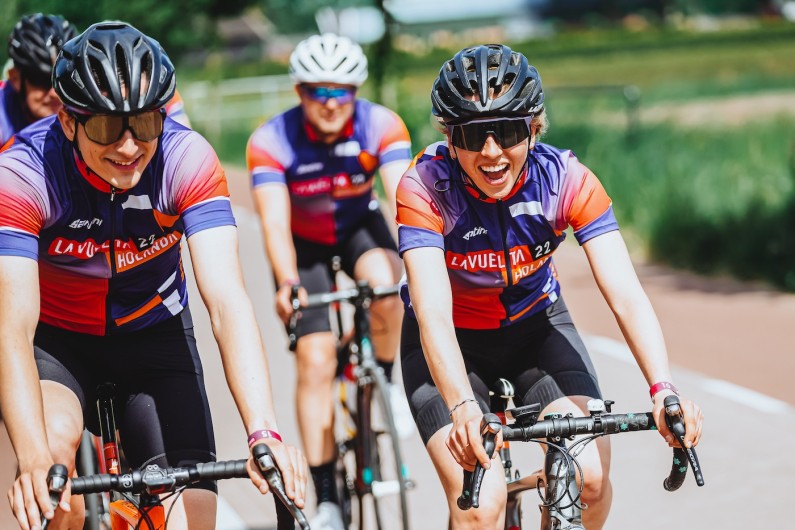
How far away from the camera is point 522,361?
14.0ft

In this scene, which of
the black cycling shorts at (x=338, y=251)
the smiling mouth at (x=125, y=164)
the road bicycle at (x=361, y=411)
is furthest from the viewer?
the black cycling shorts at (x=338, y=251)

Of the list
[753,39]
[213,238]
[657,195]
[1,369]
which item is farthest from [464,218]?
[753,39]

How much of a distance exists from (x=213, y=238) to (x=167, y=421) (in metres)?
0.68

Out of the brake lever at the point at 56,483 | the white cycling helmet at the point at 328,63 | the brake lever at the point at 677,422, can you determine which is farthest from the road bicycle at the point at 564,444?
the white cycling helmet at the point at 328,63

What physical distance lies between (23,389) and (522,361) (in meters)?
1.84

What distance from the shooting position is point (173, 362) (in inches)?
155

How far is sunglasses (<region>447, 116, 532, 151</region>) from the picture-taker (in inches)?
146

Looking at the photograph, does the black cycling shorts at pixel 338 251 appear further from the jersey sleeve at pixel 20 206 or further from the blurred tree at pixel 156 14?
the blurred tree at pixel 156 14

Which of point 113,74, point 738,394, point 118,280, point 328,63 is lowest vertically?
point 738,394

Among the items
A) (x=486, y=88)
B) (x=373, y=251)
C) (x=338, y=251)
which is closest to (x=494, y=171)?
(x=486, y=88)

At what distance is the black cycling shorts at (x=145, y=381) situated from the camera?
3.78 m

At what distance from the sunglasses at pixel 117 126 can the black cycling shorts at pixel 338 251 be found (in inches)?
108

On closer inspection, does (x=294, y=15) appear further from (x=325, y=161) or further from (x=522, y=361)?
(x=522, y=361)

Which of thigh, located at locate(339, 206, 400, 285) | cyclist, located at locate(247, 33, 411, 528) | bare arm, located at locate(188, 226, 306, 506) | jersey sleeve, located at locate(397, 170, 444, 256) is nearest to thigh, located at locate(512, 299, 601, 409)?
jersey sleeve, located at locate(397, 170, 444, 256)
